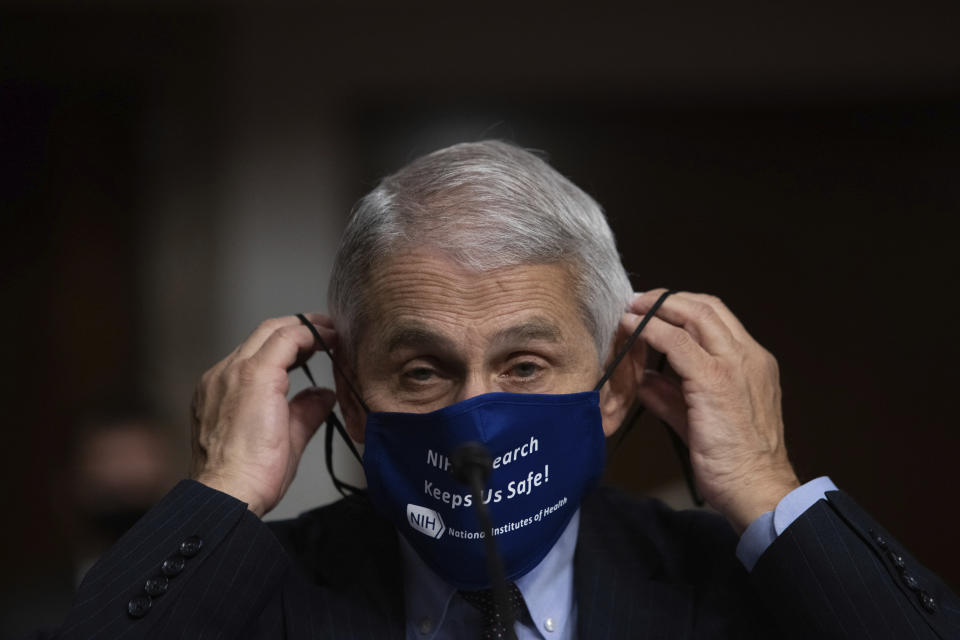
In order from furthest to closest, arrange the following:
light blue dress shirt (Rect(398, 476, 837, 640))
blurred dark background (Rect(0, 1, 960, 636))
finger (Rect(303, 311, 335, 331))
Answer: blurred dark background (Rect(0, 1, 960, 636)) < finger (Rect(303, 311, 335, 331)) < light blue dress shirt (Rect(398, 476, 837, 640))

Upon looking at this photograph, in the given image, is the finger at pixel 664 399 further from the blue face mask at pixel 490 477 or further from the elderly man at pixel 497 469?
the blue face mask at pixel 490 477

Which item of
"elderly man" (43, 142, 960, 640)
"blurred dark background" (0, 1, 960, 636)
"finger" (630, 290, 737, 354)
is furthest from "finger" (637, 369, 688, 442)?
"blurred dark background" (0, 1, 960, 636)

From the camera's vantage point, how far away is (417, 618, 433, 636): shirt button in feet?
5.01

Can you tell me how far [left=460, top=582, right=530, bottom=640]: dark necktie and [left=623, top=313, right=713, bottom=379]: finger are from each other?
1.45ft

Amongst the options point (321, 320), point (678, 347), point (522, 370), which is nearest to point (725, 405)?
point (678, 347)

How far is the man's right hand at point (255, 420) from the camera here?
151 cm

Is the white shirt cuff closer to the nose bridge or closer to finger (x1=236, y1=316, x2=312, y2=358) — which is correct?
the nose bridge

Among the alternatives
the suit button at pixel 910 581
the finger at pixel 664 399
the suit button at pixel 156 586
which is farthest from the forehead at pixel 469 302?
the suit button at pixel 910 581

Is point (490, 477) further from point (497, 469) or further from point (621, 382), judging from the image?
point (621, 382)

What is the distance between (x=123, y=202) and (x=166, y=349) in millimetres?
598

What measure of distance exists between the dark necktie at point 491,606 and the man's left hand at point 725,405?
34 cm

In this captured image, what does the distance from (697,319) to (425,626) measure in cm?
67

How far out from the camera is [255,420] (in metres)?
1.53

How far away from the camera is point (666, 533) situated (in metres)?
1.70
